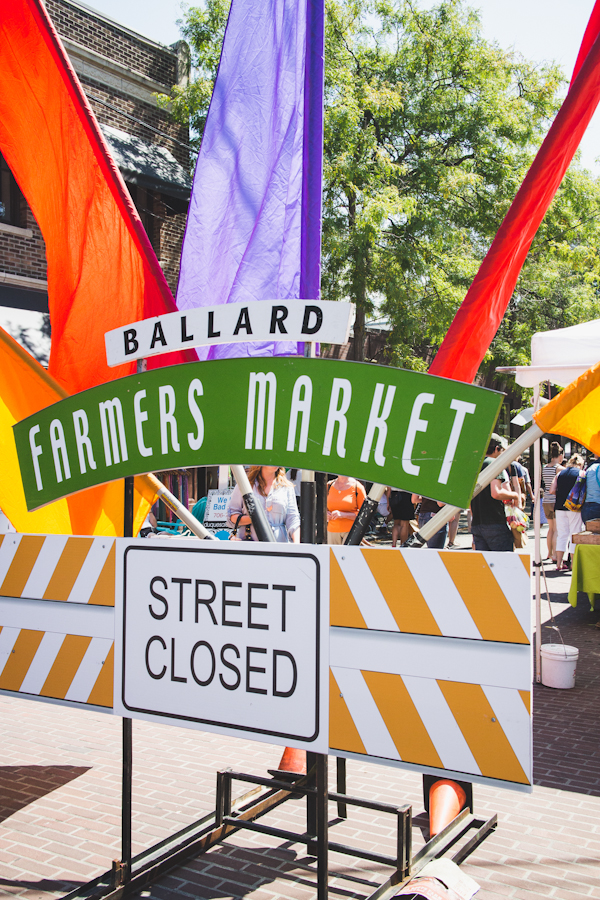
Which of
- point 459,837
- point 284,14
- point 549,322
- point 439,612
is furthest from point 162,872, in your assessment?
point 549,322

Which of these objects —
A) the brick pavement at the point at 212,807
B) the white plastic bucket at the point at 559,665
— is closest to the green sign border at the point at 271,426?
the brick pavement at the point at 212,807

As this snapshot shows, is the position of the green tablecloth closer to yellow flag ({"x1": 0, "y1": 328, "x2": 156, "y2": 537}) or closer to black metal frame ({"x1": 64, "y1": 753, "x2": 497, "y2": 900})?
black metal frame ({"x1": 64, "y1": 753, "x2": 497, "y2": 900})

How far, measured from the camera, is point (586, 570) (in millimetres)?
8727

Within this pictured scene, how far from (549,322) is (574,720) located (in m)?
23.8

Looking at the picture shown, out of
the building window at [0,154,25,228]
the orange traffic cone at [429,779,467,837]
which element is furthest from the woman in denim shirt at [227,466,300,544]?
the building window at [0,154,25,228]

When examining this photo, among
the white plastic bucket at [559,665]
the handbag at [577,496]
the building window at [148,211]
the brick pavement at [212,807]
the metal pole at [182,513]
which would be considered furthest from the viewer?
the building window at [148,211]

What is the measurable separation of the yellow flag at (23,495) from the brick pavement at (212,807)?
1.50 meters

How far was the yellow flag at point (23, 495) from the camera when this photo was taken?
399cm

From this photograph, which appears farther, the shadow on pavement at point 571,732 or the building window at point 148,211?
the building window at point 148,211

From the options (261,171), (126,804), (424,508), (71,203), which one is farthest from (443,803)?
(424,508)

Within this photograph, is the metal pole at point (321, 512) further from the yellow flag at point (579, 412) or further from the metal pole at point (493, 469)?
the yellow flag at point (579, 412)

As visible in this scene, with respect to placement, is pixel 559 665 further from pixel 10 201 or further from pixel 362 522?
pixel 10 201

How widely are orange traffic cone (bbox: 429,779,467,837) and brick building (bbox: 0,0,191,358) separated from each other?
36.2 ft

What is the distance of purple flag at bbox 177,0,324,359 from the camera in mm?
4008
